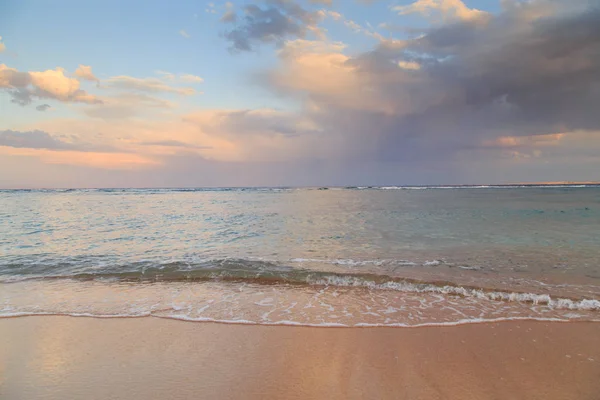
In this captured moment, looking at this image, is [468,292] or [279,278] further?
[279,278]

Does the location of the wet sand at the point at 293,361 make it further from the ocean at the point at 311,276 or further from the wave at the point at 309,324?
the ocean at the point at 311,276

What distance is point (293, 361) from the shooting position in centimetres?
513

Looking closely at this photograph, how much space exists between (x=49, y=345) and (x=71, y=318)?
1.43m

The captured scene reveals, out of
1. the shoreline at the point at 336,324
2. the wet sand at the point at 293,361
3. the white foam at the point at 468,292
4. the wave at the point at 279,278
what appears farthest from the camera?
the wave at the point at 279,278

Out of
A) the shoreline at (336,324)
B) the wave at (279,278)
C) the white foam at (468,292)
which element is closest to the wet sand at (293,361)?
the shoreline at (336,324)

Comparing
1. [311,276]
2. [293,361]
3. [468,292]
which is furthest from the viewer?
[311,276]

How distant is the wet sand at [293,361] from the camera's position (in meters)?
4.32

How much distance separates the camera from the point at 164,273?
11242mm

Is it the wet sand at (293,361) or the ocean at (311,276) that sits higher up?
the wet sand at (293,361)

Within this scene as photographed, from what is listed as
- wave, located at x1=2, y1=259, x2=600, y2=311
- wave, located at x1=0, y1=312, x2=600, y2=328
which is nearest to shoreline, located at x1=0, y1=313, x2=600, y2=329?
wave, located at x1=0, y1=312, x2=600, y2=328

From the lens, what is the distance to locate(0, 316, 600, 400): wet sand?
14.2 feet

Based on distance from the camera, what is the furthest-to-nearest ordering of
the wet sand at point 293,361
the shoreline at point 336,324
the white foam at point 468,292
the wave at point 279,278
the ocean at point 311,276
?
1. the wave at point 279,278
2. the white foam at point 468,292
3. the ocean at point 311,276
4. the shoreline at point 336,324
5. the wet sand at point 293,361

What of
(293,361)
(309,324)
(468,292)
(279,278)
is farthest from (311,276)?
(293,361)

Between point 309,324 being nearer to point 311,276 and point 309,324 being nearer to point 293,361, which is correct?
point 293,361
